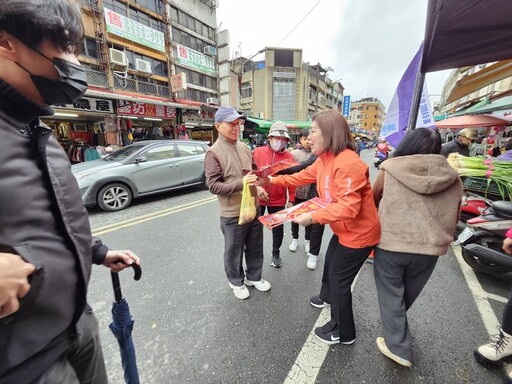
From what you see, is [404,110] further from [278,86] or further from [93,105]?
[278,86]

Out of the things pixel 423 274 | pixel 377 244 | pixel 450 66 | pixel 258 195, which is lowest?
pixel 423 274

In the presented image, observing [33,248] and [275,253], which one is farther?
[275,253]

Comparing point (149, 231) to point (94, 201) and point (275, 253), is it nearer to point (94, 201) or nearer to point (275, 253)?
point (94, 201)

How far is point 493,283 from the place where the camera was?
268 centimetres

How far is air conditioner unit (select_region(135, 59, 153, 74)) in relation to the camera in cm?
1460

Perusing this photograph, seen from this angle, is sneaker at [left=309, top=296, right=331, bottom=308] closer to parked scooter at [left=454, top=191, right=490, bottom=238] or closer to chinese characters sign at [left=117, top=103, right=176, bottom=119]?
parked scooter at [left=454, top=191, right=490, bottom=238]

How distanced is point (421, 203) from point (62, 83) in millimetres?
2018

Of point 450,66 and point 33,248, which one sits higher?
point 450,66

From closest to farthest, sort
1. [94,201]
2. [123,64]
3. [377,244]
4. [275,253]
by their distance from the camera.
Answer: [377,244] < [275,253] < [94,201] < [123,64]

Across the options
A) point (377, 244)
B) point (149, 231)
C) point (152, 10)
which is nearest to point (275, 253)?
point (377, 244)

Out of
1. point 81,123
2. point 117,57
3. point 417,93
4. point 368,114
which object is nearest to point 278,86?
point 117,57

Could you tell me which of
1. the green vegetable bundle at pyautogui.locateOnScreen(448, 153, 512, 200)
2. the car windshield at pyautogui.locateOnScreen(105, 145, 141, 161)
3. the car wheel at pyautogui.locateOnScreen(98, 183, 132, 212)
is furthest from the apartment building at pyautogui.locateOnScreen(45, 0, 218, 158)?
the green vegetable bundle at pyautogui.locateOnScreen(448, 153, 512, 200)

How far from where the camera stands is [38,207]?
0.76 meters

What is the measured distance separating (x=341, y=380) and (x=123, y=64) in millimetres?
17097
